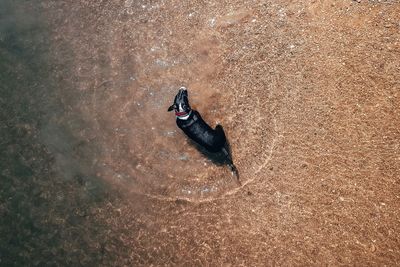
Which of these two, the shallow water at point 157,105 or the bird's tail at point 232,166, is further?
the shallow water at point 157,105

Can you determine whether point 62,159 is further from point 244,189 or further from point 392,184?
point 392,184

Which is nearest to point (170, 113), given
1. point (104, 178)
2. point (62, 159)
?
point (104, 178)

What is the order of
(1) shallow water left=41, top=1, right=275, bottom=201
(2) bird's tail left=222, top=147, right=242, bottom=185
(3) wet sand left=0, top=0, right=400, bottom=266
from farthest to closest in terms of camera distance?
(1) shallow water left=41, top=1, right=275, bottom=201, (2) bird's tail left=222, top=147, right=242, bottom=185, (3) wet sand left=0, top=0, right=400, bottom=266

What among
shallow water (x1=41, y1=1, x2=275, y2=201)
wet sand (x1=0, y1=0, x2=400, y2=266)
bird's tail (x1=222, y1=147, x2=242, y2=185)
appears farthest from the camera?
shallow water (x1=41, y1=1, x2=275, y2=201)

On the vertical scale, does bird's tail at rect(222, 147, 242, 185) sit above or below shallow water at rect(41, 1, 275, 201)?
below

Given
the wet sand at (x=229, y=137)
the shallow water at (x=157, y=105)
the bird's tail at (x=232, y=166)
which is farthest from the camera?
the shallow water at (x=157, y=105)

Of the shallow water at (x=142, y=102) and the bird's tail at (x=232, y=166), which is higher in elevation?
the shallow water at (x=142, y=102)

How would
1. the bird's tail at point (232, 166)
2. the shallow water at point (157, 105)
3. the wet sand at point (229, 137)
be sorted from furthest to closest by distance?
the shallow water at point (157, 105)
the bird's tail at point (232, 166)
the wet sand at point (229, 137)

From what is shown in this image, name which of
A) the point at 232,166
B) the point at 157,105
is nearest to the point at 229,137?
the point at 232,166
